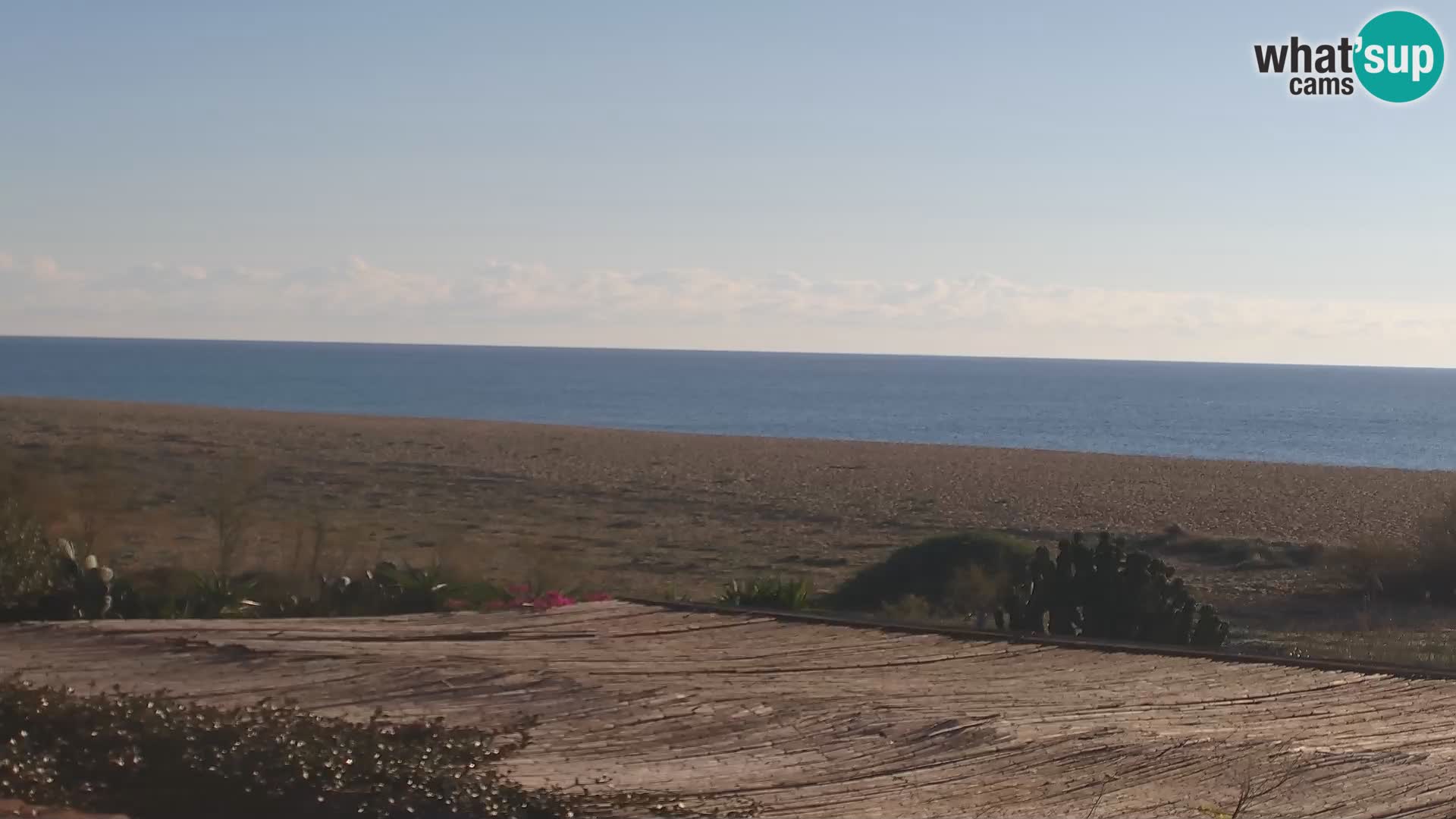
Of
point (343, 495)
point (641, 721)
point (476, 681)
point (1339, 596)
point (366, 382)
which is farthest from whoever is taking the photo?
point (366, 382)

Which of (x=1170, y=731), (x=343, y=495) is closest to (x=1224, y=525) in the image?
(x=343, y=495)

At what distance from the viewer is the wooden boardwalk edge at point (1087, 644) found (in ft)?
26.7

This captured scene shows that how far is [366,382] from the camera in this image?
5758 inches

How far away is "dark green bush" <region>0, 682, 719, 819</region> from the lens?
4.96 meters

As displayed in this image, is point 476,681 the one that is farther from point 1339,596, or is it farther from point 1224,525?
point 1224,525

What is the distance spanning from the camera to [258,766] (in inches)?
207

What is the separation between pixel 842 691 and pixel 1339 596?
15.4 metres

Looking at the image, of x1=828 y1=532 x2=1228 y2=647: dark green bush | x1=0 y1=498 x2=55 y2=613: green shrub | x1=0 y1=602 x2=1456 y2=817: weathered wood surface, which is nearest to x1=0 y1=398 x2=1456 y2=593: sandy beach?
x1=828 y1=532 x2=1228 y2=647: dark green bush

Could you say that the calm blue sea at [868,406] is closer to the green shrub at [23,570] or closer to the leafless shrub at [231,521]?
the leafless shrub at [231,521]

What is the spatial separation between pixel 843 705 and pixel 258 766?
2.52 meters

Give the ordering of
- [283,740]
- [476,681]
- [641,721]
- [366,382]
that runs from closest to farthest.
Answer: [283,740]
[641,721]
[476,681]
[366,382]

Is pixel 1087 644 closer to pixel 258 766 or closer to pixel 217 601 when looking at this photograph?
pixel 258 766

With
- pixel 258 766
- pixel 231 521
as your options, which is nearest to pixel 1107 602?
pixel 258 766

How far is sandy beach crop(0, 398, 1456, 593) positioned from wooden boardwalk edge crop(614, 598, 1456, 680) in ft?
19.3
